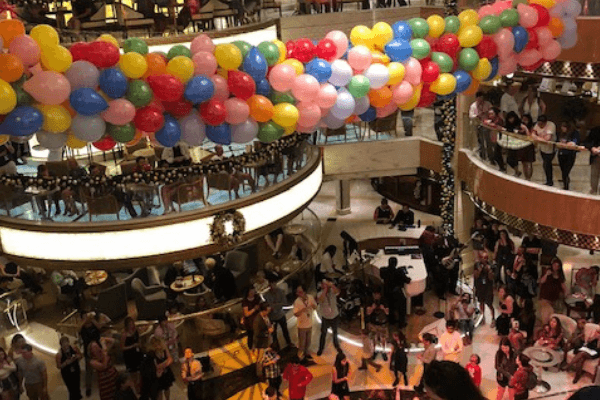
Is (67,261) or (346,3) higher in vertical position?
(346,3)

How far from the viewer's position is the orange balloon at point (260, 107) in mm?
8680

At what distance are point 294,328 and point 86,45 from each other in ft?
24.6

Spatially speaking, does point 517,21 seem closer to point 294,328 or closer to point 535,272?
point 535,272

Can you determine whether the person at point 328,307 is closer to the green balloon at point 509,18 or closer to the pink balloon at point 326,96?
the pink balloon at point 326,96

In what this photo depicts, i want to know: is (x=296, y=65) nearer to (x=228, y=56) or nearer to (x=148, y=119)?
(x=228, y=56)

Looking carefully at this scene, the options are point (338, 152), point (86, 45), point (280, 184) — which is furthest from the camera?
point (338, 152)

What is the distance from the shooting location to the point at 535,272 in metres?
13.5

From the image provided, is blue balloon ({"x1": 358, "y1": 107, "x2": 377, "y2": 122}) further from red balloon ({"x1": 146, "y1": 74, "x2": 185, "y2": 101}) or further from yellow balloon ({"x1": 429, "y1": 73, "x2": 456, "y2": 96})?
red balloon ({"x1": 146, "y1": 74, "x2": 185, "y2": 101})

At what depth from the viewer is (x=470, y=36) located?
9703 mm

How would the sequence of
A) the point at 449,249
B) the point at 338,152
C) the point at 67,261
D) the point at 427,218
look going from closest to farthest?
the point at 67,261
the point at 449,249
the point at 338,152
the point at 427,218

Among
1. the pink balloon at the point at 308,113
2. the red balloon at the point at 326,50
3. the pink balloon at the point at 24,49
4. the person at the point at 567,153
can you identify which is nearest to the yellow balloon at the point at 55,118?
the pink balloon at the point at 24,49

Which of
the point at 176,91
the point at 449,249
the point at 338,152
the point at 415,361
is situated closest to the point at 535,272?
the point at 449,249

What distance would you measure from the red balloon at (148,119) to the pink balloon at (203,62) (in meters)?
0.66

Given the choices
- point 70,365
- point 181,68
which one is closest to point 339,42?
point 181,68
